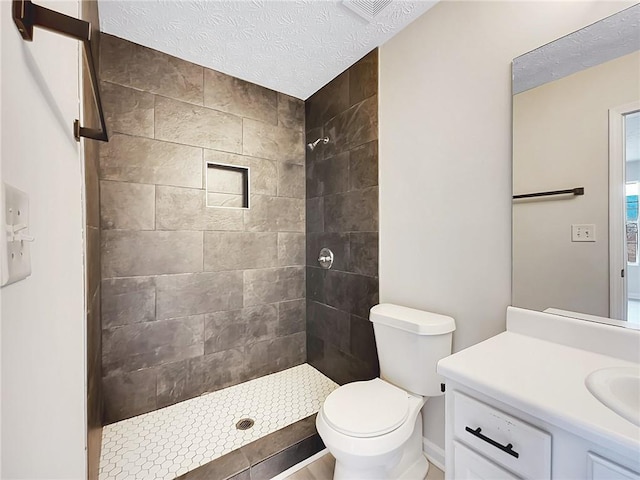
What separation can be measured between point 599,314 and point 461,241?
56 centimetres

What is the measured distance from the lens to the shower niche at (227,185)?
7.00 feet

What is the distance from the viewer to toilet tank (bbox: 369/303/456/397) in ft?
4.49

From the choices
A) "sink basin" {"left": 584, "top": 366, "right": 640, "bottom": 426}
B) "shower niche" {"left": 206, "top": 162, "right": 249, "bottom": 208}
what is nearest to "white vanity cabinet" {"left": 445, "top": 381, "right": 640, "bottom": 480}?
"sink basin" {"left": 584, "top": 366, "right": 640, "bottom": 426}

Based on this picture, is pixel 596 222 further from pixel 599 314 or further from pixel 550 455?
pixel 550 455

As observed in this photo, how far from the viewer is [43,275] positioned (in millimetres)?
537

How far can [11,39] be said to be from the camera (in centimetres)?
40

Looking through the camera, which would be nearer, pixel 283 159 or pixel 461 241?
pixel 461 241

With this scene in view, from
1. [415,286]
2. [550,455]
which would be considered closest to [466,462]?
[550,455]

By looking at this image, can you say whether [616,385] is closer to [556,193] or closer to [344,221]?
[556,193]

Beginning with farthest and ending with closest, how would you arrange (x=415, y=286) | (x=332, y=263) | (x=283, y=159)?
(x=283, y=159), (x=332, y=263), (x=415, y=286)

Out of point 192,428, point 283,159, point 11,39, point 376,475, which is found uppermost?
point 283,159

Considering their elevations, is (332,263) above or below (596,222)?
below

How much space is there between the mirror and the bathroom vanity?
14cm

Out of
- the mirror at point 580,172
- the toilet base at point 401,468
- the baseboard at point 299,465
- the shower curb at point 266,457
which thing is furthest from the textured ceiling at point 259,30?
the baseboard at point 299,465
